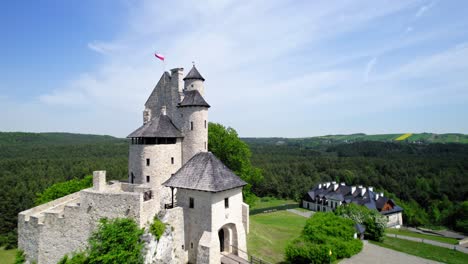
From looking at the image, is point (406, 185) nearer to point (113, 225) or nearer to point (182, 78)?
point (182, 78)

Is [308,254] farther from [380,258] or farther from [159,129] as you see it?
[159,129]

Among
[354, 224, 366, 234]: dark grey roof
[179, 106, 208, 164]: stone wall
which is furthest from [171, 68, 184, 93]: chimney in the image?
[354, 224, 366, 234]: dark grey roof

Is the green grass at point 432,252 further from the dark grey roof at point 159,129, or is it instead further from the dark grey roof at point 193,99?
the dark grey roof at point 159,129

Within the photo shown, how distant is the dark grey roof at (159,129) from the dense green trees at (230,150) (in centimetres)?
982

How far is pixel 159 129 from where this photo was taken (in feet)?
79.3

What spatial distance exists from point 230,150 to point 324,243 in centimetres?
1606

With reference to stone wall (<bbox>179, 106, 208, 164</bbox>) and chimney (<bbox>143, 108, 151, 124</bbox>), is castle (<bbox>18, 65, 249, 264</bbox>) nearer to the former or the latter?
stone wall (<bbox>179, 106, 208, 164</bbox>)

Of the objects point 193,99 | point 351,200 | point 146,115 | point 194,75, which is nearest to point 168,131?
point 193,99

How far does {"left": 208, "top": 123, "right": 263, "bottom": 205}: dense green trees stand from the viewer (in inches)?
1390

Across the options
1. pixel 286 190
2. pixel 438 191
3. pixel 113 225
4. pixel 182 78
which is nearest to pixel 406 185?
pixel 438 191

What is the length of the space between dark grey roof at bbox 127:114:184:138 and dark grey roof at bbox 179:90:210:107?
211 cm

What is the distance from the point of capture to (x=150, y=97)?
28.2m

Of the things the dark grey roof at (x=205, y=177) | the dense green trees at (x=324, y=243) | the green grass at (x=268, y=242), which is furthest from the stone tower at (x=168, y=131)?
the dense green trees at (x=324, y=243)

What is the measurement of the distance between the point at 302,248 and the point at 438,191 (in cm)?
6679
